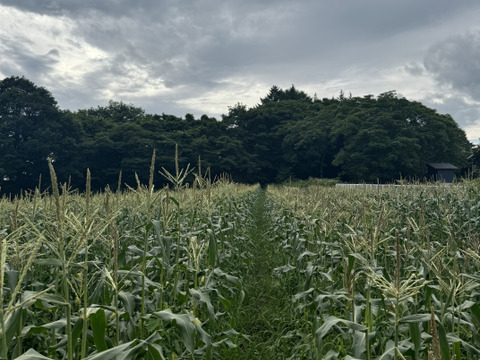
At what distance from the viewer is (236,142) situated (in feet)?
155

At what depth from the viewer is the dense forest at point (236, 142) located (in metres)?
36.9

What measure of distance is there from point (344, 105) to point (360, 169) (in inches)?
443

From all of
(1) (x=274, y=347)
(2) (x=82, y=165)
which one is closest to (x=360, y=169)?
(2) (x=82, y=165)

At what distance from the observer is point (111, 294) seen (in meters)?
2.77

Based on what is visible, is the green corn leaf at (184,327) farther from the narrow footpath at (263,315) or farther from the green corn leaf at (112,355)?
the narrow footpath at (263,315)

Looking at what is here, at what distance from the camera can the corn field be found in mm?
1784

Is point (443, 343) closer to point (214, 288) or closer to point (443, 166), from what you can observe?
point (214, 288)

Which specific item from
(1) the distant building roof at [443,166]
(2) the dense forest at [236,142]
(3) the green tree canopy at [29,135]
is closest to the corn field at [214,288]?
(2) the dense forest at [236,142]

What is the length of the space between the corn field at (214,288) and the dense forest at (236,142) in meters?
28.1

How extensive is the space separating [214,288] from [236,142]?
144ft

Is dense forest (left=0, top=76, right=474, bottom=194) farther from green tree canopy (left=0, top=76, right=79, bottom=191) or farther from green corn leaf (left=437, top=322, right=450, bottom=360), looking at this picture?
green corn leaf (left=437, top=322, right=450, bottom=360)

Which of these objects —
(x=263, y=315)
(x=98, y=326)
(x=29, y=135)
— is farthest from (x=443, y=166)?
(x=98, y=326)

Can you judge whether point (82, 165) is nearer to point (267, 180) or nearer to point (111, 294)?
point (267, 180)

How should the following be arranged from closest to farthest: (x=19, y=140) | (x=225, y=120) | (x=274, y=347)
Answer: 1. (x=274, y=347)
2. (x=19, y=140)
3. (x=225, y=120)
